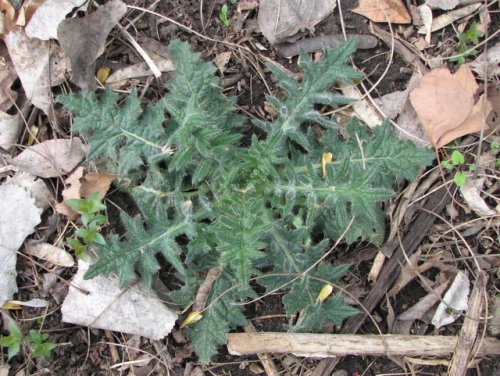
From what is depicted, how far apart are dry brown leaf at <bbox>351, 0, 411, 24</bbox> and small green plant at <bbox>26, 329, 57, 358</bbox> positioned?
7.83ft

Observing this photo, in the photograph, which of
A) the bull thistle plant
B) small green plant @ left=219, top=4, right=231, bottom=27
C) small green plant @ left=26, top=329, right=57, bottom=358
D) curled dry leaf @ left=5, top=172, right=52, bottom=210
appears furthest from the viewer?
small green plant @ left=219, top=4, right=231, bottom=27

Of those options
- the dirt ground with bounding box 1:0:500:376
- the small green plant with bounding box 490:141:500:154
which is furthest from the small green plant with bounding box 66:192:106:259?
the small green plant with bounding box 490:141:500:154

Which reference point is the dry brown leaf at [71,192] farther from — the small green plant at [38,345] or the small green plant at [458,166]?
the small green plant at [458,166]

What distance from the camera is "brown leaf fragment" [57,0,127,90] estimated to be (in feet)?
10.3

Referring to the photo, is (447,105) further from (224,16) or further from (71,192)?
(71,192)

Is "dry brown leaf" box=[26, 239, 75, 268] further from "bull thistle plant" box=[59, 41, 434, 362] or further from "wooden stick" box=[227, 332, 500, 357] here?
"wooden stick" box=[227, 332, 500, 357]

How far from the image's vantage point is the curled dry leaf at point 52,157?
3.18m

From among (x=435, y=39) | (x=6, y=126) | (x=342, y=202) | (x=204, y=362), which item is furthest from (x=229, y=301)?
(x=435, y=39)

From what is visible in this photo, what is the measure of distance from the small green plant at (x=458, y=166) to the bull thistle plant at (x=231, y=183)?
29 cm

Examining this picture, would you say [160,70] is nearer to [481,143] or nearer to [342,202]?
[342,202]

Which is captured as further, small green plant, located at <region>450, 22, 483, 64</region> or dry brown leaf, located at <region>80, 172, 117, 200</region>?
small green plant, located at <region>450, 22, 483, 64</region>

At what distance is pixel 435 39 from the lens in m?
3.36

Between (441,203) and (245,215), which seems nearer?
(245,215)

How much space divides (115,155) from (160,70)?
0.64 metres
